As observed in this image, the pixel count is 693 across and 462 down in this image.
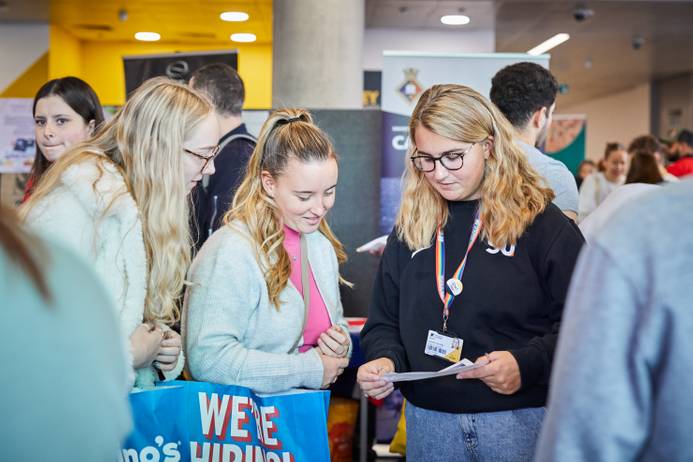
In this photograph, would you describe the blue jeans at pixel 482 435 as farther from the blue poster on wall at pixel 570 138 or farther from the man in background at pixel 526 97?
the blue poster on wall at pixel 570 138

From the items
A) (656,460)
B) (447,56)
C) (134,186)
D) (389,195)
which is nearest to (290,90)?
(447,56)

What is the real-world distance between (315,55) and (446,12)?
366 cm

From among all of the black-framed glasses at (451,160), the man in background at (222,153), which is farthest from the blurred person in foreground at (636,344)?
the man in background at (222,153)

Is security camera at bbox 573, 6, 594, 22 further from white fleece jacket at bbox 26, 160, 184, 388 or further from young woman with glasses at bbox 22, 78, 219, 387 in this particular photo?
white fleece jacket at bbox 26, 160, 184, 388

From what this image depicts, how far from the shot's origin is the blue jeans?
179cm

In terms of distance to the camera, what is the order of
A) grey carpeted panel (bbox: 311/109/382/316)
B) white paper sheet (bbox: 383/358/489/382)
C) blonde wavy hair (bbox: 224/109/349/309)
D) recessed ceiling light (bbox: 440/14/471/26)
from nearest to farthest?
1. white paper sheet (bbox: 383/358/489/382)
2. blonde wavy hair (bbox: 224/109/349/309)
3. grey carpeted panel (bbox: 311/109/382/316)
4. recessed ceiling light (bbox: 440/14/471/26)

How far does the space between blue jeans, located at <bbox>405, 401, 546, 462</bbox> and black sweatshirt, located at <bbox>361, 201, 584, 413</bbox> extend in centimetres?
2

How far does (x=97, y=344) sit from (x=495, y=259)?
1259mm

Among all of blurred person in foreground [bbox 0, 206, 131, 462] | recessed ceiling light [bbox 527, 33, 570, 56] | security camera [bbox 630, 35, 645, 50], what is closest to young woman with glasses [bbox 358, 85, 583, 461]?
blurred person in foreground [bbox 0, 206, 131, 462]

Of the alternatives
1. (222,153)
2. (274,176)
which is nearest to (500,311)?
(274,176)

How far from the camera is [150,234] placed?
6.29 feet

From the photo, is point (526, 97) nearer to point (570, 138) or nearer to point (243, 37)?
point (243, 37)

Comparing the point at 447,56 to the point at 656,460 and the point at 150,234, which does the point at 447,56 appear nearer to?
the point at 150,234

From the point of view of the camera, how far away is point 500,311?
182 cm
